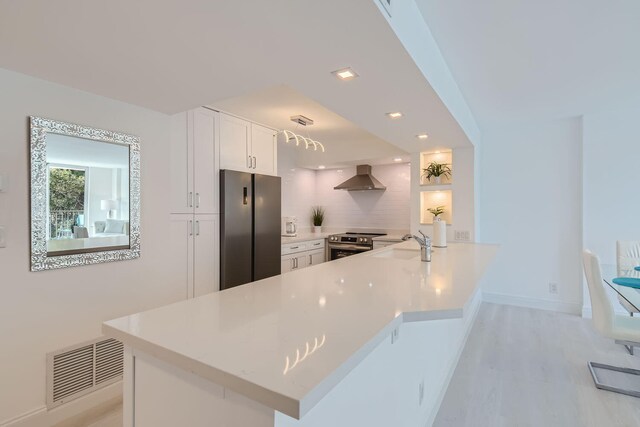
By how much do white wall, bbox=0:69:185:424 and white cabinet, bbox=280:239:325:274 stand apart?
6.67ft

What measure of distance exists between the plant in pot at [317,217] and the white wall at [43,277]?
362 centimetres

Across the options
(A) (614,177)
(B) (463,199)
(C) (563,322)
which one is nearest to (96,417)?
(B) (463,199)

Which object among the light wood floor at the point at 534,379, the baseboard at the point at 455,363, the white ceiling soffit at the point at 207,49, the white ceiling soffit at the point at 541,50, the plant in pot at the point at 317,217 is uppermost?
the white ceiling soffit at the point at 541,50

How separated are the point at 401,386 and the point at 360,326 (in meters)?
0.77

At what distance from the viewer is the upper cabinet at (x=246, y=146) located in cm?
331

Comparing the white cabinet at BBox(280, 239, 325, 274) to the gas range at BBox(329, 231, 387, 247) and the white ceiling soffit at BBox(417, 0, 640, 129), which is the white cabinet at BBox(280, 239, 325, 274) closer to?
the gas range at BBox(329, 231, 387, 247)

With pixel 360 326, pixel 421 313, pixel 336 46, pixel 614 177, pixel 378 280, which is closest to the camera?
pixel 360 326

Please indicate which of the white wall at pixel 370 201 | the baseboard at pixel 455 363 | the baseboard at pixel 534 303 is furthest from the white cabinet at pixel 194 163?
the baseboard at pixel 534 303

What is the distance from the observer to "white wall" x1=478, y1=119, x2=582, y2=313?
13.0 feet

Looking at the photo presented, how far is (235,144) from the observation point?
343cm

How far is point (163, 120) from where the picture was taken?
2.48 m

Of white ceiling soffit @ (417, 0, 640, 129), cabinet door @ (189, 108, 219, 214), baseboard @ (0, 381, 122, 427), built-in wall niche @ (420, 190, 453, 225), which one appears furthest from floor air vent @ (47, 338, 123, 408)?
built-in wall niche @ (420, 190, 453, 225)

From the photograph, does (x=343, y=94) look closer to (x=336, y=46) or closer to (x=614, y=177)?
(x=336, y=46)

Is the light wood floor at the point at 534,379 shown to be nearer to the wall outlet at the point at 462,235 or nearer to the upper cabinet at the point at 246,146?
the wall outlet at the point at 462,235
